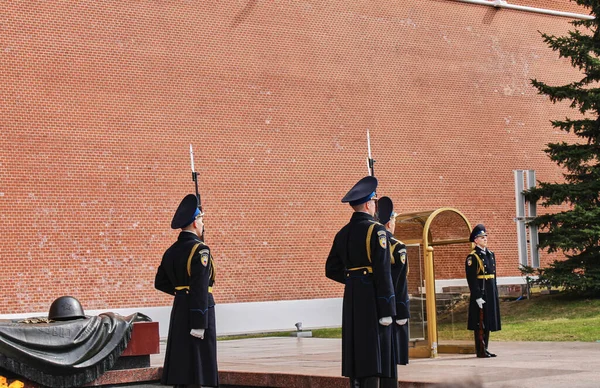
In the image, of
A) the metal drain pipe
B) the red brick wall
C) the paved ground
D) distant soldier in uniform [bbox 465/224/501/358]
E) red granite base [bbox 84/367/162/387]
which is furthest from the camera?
the metal drain pipe

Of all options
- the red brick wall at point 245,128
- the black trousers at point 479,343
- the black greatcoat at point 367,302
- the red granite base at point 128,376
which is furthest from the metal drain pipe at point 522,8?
the black greatcoat at point 367,302

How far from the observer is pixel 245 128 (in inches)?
816

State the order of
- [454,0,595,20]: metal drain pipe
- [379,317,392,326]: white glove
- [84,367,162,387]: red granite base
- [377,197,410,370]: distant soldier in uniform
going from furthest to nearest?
[454,0,595,20]: metal drain pipe, [84,367,162,387]: red granite base, [377,197,410,370]: distant soldier in uniform, [379,317,392,326]: white glove

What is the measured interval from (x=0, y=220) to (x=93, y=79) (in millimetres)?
3513

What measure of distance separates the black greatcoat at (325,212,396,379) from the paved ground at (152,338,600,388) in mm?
621

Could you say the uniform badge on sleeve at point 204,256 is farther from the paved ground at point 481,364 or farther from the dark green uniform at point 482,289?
the dark green uniform at point 482,289

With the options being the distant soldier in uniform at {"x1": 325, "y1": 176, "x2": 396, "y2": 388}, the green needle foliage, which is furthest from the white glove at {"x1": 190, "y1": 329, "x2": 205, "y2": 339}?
the green needle foliage

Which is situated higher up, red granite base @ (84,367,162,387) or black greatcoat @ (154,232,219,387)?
black greatcoat @ (154,232,219,387)

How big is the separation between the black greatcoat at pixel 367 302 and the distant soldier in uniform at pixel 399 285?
0.27 meters

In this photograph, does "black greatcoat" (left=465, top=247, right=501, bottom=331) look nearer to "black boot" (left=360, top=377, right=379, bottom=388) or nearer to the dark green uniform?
the dark green uniform

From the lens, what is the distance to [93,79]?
62.8 ft

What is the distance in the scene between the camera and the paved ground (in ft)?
25.9

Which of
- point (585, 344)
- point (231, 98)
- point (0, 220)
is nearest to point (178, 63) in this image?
point (231, 98)

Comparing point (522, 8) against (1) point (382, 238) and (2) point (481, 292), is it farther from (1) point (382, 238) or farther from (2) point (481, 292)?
(1) point (382, 238)
